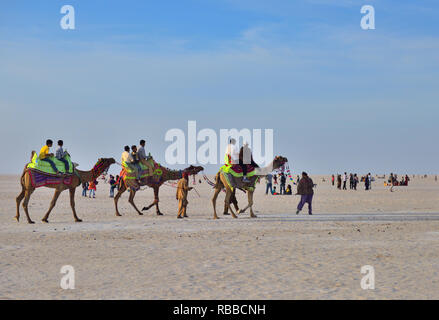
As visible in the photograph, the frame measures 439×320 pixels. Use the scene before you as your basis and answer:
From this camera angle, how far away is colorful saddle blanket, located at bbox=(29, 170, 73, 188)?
63.8 ft

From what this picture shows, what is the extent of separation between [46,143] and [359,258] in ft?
38.1

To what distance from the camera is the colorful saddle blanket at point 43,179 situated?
765 inches

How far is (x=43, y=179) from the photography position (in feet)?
64.3

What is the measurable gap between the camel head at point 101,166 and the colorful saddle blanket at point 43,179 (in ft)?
5.76

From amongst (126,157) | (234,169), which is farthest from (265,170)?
(126,157)

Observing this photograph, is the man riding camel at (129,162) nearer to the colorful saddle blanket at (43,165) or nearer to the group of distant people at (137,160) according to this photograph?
the group of distant people at (137,160)

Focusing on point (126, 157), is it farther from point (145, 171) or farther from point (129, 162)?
point (145, 171)

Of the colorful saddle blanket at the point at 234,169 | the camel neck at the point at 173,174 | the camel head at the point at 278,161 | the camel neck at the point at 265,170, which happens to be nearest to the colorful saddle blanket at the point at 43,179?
the camel neck at the point at 173,174

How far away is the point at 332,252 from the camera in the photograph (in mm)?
13461

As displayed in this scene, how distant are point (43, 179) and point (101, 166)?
2.87m

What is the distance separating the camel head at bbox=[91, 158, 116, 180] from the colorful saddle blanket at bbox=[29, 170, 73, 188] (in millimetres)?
1755

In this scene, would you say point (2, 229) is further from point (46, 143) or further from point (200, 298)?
point (200, 298)

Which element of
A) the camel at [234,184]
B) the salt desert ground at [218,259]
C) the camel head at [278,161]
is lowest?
the salt desert ground at [218,259]
